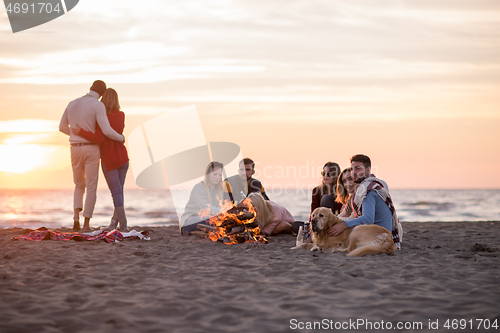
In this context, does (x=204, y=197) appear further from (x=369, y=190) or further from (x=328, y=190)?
(x=369, y=190)

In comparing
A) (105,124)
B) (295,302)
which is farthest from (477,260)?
(105,124)

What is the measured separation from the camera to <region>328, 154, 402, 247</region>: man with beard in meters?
5.63

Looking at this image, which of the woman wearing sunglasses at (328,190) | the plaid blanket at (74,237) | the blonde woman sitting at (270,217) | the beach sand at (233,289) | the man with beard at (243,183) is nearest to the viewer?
the beach sand at (233,289)

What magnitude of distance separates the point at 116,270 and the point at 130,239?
2.48 metres

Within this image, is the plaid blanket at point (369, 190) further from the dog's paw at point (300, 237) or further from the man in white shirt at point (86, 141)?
the man in white shirt at point (86, 141)

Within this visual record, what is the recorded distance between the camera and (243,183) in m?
8.09

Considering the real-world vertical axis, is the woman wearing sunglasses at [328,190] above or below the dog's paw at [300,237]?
above

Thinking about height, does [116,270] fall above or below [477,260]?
above

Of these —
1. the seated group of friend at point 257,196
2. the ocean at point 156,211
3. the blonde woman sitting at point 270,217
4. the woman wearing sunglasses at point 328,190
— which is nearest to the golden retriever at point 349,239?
the seated group of friend at point 257,196

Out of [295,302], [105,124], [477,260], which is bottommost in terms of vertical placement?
[477,260]

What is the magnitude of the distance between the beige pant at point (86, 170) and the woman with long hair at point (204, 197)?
5.36 feet

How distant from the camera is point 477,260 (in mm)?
5086

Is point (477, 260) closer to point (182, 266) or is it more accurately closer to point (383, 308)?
point (383, 308)

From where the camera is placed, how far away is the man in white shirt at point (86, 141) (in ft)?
23.2
